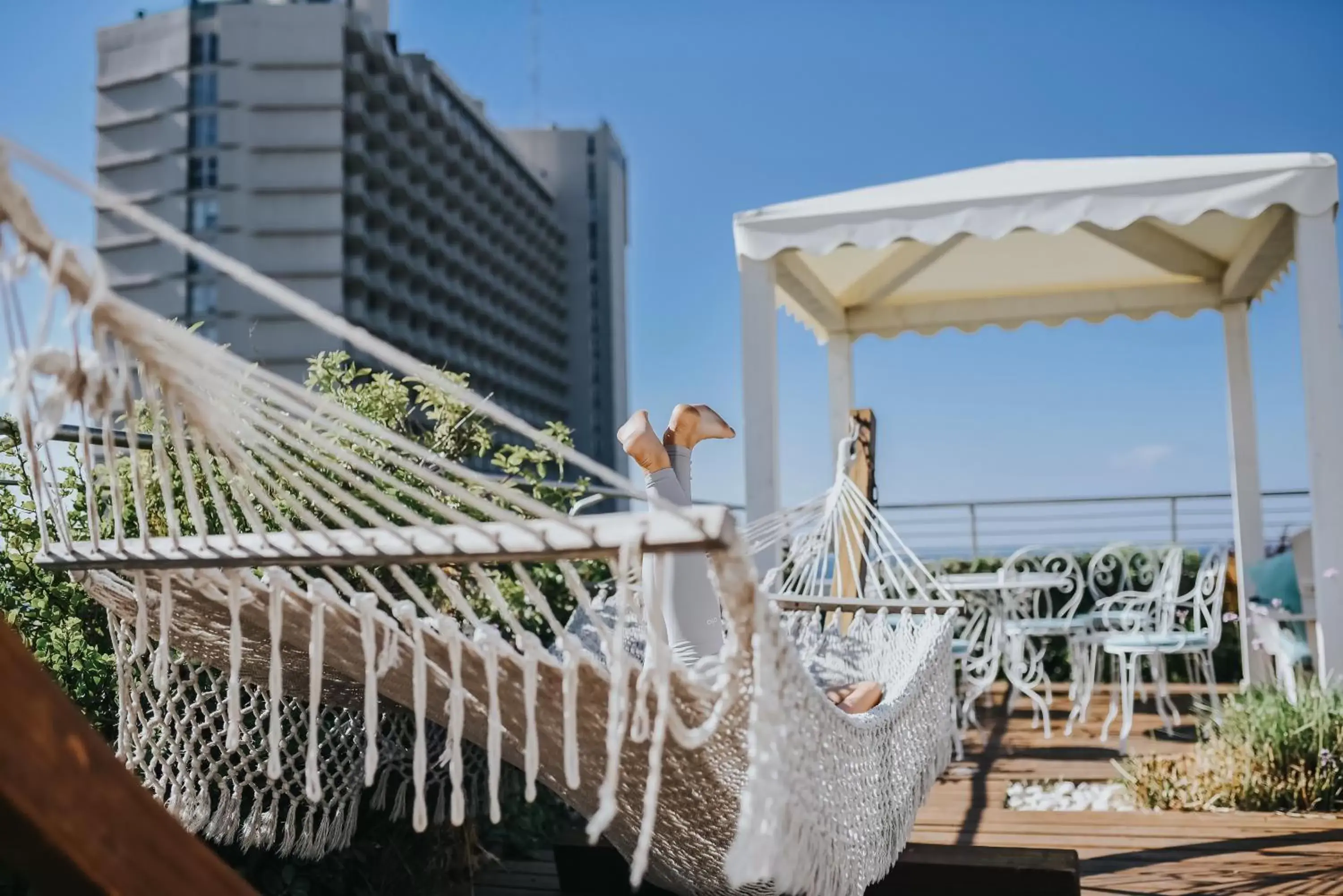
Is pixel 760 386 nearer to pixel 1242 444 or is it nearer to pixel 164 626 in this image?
pixel 1242 444

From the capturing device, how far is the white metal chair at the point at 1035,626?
4227 mm

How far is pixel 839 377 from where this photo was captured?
17.6ft

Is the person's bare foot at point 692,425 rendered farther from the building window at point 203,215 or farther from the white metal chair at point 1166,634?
the building window at point 203,215

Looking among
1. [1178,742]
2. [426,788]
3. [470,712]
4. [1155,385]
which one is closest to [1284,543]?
[1178,742]

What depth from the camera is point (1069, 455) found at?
27.8m

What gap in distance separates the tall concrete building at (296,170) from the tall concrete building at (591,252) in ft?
22.3

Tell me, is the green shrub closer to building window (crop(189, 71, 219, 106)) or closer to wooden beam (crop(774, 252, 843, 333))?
wooden beam (crop(774, 252, 843, 333))

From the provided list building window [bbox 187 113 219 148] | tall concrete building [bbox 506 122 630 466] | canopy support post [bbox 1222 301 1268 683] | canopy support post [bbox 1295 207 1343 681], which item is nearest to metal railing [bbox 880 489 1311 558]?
canopy support post [bbox 1222 301 1268 683]

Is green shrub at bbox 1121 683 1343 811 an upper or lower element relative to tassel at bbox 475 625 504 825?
lower

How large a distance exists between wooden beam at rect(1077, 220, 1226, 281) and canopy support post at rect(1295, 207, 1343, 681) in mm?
1041

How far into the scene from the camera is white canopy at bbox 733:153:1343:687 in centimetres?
333

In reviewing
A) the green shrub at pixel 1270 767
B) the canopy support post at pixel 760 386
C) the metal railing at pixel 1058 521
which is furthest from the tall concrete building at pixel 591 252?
the green shrub at pixel 1270 767

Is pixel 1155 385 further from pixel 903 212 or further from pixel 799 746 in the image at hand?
pixel 799 746

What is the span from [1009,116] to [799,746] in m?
26.7
